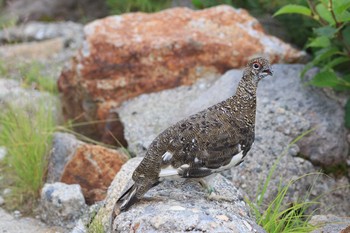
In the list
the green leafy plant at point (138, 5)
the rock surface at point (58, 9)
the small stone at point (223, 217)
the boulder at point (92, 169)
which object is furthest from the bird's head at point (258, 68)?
the rock surface at point (58, 9)

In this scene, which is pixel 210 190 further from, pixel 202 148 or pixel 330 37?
pixel 330 37

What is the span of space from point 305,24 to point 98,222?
3292 millimetres

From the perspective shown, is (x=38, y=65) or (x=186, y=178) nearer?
(x=186, y=178)

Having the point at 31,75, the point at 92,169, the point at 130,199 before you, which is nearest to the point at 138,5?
the point at 31,75

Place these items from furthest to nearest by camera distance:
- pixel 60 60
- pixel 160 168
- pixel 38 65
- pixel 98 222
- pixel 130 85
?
pixel 60 60, pixel 38 65, pixel 130 85, pixel 98 222, pixel 160 168

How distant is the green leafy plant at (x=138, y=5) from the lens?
960 cm

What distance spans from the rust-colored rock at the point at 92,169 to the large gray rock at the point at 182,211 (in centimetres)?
87

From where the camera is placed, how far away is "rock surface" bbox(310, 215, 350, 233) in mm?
4805

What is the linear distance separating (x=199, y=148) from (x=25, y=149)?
217cm

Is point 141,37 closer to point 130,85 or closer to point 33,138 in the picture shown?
point 130,85

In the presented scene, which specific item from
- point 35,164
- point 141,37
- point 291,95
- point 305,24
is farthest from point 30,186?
point 305,24

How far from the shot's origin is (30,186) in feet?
19.4

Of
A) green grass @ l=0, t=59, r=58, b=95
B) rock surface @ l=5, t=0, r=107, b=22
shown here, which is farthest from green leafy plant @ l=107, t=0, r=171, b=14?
green grass @ l=0, t=59, r=58, b=95

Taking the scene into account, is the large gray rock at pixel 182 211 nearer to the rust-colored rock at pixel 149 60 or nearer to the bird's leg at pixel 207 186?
the bird's leg at pixel 207 186
